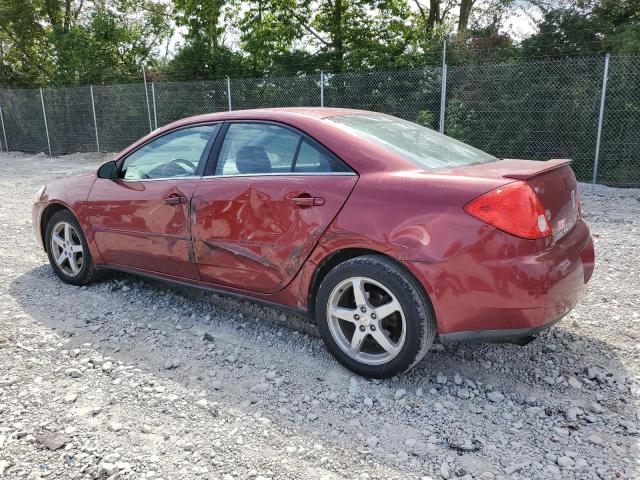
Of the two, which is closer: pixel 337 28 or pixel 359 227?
pixel 359 227

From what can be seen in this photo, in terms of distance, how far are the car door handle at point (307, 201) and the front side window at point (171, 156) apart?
0.95m

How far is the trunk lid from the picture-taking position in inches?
112

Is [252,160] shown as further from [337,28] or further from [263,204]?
[337,28]

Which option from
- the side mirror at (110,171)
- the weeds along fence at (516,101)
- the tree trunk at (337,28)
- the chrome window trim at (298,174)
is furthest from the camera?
the tree trunk at (337,28)

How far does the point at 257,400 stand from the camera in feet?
9.76

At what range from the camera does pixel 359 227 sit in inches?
117

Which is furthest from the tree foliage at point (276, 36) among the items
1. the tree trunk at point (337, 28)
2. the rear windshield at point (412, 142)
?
the rear windshield at point (412, 142)

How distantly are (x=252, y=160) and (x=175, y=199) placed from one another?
0.68 meters

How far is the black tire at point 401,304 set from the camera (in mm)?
2861

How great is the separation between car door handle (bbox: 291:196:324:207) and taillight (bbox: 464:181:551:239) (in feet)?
2.80

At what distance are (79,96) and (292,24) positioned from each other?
7.55 metres

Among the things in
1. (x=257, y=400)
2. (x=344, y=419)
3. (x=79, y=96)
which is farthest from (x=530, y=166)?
(x=79, y=96)

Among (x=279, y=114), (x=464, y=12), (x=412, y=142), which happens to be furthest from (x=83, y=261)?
(x=464, y=12)

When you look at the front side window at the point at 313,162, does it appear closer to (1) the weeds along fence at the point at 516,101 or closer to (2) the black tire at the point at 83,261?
(2) the black tire at the point at 83,261
